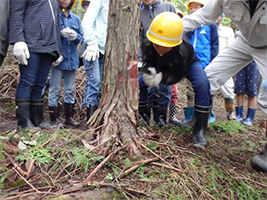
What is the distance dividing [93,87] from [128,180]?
1.91 metres

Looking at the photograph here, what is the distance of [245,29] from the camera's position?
3254mm

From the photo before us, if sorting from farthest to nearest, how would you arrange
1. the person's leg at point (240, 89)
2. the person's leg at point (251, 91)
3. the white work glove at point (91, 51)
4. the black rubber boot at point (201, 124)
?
1. the person's leg at point (240, 89)
2. the person's leg at point (251, 91)
3. the white work glove at point (91, 51)
4. the black rubber boot at point (201, 124)

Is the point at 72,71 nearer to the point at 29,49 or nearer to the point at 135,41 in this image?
→ the point at 29,49

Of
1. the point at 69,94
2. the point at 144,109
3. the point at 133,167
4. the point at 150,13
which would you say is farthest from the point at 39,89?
the point at 150,13

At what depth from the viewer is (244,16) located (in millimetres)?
3107

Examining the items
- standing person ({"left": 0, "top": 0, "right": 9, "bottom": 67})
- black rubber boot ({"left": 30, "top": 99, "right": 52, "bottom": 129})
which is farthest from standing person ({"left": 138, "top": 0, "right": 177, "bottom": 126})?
standing person ({"left": 0, "top": 0, "right": 9, "bottom": 67})

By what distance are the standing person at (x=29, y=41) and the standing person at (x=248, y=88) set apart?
3.32 metres

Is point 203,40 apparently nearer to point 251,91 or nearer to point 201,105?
point 251,91

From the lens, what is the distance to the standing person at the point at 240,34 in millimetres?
3047

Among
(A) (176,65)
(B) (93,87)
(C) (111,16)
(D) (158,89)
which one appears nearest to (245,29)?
(A) (176,65)

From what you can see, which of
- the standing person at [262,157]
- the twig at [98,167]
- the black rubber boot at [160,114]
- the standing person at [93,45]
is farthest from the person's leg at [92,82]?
the standing person at [262,157]

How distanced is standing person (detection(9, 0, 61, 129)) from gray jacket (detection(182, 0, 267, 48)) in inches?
71.5

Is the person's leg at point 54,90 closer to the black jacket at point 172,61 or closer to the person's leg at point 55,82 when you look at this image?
the person's leg at point 55,82

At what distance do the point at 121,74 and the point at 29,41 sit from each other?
123 centimetres
